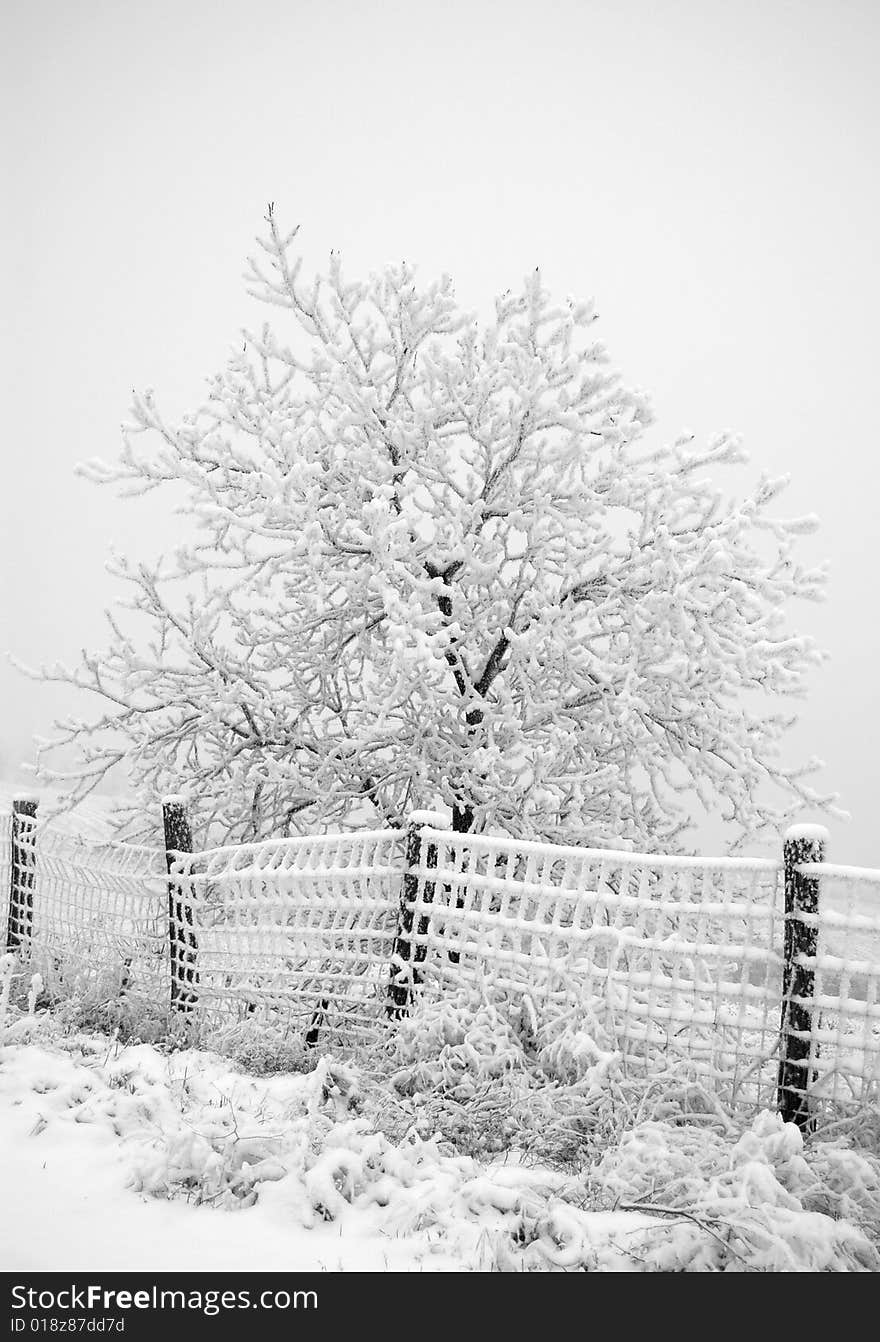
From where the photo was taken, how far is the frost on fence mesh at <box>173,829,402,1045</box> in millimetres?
5273

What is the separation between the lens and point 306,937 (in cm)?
551

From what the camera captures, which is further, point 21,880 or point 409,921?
point 21,880

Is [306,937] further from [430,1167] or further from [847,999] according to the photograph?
[847,999]

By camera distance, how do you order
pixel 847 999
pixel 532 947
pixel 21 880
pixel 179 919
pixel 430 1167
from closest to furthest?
pixel 430 1167
pixel 847 999
pixel 532 947
pixel 179 919
pixel 21 880

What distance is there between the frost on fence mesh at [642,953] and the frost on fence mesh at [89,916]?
2.59 metres

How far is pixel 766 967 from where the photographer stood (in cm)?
433

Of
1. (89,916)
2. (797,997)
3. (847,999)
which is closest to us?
(847,999)

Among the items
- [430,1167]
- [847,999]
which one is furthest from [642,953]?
[430,1167]

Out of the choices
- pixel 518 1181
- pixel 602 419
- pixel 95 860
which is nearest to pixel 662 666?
pixel 602 419

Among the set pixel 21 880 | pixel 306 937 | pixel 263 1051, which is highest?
pixel 306 937

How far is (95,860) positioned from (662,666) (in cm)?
538

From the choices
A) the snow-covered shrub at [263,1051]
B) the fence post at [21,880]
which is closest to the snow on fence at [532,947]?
the snow-covered shrub at [263,1051]

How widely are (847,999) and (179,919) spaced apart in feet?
14.1

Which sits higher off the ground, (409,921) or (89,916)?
(409,921)
